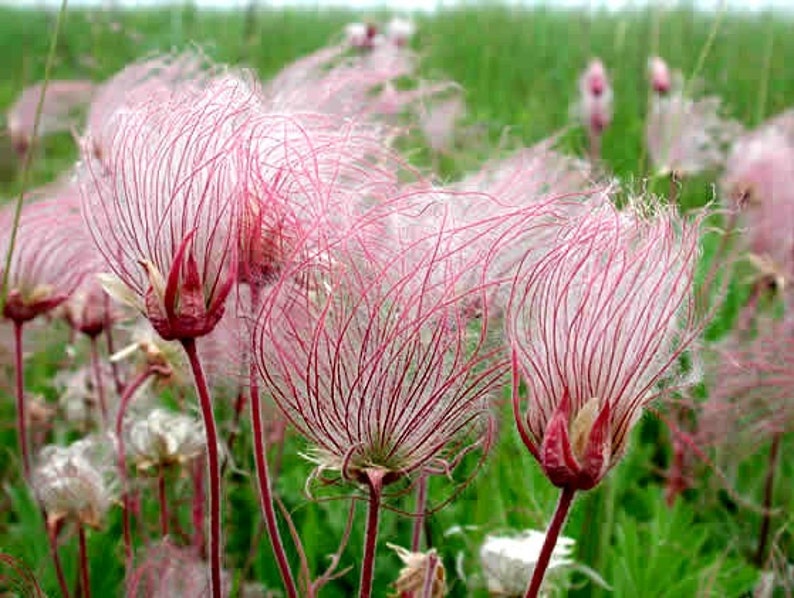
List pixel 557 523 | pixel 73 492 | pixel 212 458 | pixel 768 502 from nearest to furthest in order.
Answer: pixel 557 523, pixel 212 458, pixel 73 492, pixel 768 502

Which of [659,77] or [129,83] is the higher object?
[659,77]

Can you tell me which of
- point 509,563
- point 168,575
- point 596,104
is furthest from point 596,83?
point 168,575

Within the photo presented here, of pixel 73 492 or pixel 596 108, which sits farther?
pixel 596 108

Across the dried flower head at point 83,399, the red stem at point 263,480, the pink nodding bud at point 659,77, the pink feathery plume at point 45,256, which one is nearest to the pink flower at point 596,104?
the pink nodding bud at point 659,77

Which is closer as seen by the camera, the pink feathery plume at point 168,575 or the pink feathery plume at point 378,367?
the pink feathery plume at point 378,367

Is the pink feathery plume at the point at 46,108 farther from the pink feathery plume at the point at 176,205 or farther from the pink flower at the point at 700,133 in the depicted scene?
the pink feathery plume at the point at 176,205

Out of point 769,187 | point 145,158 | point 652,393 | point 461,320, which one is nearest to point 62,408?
point 145,158

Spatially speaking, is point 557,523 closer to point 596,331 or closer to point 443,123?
point 596,331
